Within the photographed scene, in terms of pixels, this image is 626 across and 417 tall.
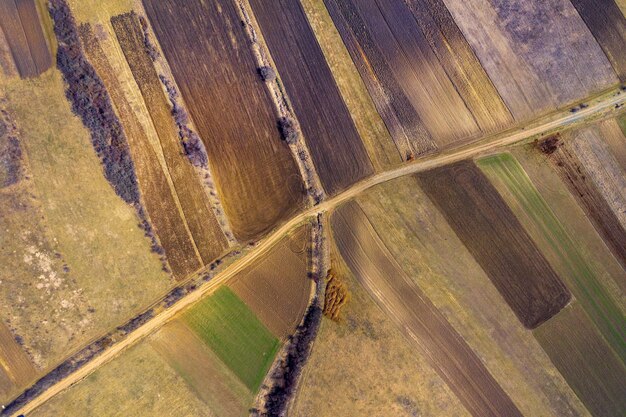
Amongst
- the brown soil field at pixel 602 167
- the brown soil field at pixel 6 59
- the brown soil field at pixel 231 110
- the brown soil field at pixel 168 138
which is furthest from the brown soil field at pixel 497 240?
the brown soil field at pixel 6 59

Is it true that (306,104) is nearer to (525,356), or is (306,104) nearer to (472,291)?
(472,291)

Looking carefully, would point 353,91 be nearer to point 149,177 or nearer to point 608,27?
point 149,177

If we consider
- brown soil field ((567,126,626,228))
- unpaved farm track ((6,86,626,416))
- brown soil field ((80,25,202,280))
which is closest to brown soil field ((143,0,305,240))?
unpaved farm track ((6,86,626,416))

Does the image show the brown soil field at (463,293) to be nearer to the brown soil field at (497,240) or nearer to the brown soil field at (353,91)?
the brown soil field at (497,240)

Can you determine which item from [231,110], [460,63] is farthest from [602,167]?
[231,110]

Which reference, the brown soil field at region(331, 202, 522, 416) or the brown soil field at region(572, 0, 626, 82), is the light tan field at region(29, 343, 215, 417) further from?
the brown soil field at region(572, 0, 626, 82)
